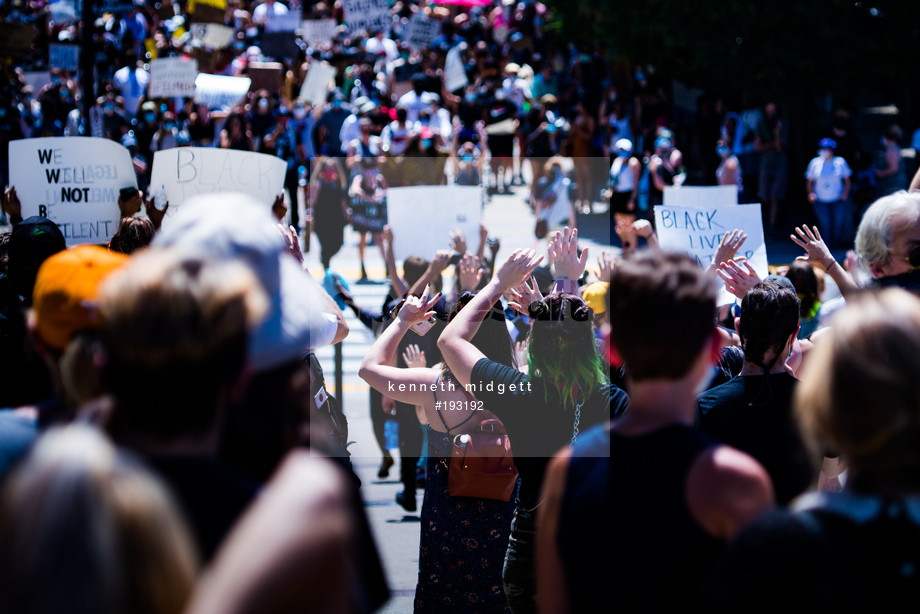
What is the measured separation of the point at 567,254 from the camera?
11.9 ft

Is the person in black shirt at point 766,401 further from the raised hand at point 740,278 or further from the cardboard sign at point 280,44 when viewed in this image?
the cardboard sign at point 280,44

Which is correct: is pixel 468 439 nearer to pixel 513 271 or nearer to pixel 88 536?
pixel 513 271

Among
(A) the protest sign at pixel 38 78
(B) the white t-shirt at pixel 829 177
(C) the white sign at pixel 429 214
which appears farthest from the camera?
(A) the protest sign at pixel 38 78

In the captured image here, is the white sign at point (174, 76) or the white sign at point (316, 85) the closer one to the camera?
the white sign at point (174, 76)

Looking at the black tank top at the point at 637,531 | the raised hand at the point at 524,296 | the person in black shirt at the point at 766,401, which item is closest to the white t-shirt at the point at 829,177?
the person in black shirt at the point at 766,401

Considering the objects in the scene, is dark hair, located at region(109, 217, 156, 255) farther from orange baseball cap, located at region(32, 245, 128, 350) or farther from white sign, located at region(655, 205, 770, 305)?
white sign, located at region(655, 205, 770, 305)

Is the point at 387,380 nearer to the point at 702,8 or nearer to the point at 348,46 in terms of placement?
the point at 702,8

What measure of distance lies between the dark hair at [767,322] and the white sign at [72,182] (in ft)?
12.0

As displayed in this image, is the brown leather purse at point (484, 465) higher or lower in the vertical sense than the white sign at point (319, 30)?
lower

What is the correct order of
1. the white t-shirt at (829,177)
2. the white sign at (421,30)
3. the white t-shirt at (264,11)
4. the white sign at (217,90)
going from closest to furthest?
the white sign at (217,90) < the white t-shirt at (829,177) < the white sign at (421,30) < the white t-shirt at (264,11)

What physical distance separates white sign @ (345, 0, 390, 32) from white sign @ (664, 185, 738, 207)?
13.4m

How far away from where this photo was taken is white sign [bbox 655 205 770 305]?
5.10 m

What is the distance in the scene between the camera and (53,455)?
1.39 metres

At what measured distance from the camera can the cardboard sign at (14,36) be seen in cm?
1113
